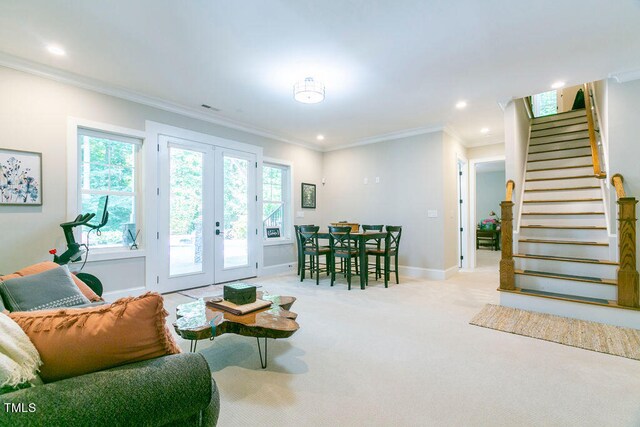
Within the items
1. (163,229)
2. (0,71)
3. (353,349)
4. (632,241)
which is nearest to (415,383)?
(353,349)

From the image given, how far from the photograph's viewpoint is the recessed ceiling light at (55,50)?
2.81m

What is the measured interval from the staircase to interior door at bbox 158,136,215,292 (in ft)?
13.8

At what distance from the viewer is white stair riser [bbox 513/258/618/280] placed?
11.2 feet

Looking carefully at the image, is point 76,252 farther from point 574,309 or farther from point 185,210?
point 574,309

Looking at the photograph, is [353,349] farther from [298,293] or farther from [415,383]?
[298,293]

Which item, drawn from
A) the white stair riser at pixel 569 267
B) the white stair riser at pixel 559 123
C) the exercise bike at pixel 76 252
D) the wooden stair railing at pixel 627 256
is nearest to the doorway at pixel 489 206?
the white stair riser at pixel 559 123

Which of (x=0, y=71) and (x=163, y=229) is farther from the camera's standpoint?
(x=163, y=229)

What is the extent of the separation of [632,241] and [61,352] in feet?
14.5

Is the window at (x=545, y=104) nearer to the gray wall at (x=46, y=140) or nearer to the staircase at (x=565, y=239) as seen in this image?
the staircase at (x=565, y=239)

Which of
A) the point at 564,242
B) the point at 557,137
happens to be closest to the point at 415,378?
the point at 564,242

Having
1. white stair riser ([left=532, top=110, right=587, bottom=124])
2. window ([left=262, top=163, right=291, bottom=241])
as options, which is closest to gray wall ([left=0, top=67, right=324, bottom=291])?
window ([left=262, top=163, right=291, bottom=241])

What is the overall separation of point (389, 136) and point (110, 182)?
4.63 m

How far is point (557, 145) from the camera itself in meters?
5.32

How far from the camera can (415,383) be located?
6.43ft
